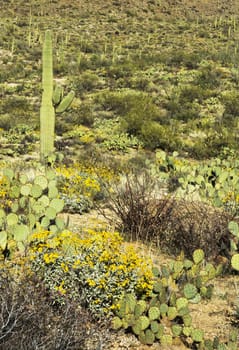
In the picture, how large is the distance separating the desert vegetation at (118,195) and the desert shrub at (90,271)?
1cm

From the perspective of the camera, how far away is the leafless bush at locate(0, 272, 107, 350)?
294 cm

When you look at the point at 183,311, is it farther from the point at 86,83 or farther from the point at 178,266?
the point at 86,83

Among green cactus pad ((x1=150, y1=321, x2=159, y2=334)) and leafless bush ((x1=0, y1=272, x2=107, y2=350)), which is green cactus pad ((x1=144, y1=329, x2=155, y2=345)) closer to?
green cactus pad ((x1=150, y1=321, x2=159, y2=334))

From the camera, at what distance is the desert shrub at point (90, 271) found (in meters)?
3.76

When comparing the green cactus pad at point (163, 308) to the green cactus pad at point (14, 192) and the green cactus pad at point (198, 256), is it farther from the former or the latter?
Result: the green cactus pad at point (14, 192)

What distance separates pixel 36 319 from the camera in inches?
126

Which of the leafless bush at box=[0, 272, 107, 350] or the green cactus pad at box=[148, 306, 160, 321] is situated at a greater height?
the leafless bush at box=[0, 272, 107, 350]

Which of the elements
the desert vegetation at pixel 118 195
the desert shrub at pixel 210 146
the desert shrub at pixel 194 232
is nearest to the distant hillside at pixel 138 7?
the desert vegetation at pixel 118 195

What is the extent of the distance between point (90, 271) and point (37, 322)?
78 centimetres

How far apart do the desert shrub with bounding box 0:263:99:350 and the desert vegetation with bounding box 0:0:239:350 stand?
1 cm

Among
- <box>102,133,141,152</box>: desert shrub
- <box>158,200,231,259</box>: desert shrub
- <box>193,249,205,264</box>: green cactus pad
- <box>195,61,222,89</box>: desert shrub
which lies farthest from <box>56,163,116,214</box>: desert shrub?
<box>195,61,222,89</box>: desert shrub

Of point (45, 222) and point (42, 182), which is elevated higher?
point (42, 182)

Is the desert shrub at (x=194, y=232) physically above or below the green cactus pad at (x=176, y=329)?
above

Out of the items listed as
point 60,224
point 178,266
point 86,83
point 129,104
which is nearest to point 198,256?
point 178,266
